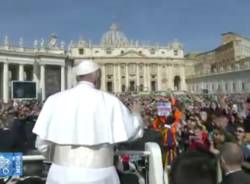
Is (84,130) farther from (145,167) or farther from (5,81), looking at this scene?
(5,81)

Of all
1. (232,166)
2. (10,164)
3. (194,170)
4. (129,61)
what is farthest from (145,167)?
(129,61)

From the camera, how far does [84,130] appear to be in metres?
3.34

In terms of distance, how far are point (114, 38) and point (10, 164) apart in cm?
9964

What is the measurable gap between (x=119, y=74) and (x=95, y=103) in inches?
3616

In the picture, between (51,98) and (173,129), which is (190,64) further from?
(51,98)

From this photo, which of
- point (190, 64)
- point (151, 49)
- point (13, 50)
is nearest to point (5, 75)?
point (13, 50)

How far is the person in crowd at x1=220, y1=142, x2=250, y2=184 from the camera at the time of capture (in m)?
3.40

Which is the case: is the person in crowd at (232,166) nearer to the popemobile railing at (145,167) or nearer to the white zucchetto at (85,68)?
the popemobile railing at (145,167)

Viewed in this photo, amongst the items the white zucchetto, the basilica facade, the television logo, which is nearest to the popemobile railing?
the television logo

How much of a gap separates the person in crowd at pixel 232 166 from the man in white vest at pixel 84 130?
0.69 metres

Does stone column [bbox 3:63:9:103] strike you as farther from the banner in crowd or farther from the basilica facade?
the banner in crowd

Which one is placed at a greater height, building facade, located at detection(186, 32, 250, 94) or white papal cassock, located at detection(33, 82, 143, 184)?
building facade, located at detection(186, 32, 250, 94)

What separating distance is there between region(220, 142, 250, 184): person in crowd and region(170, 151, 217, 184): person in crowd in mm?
887

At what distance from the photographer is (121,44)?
9900 centimetres
